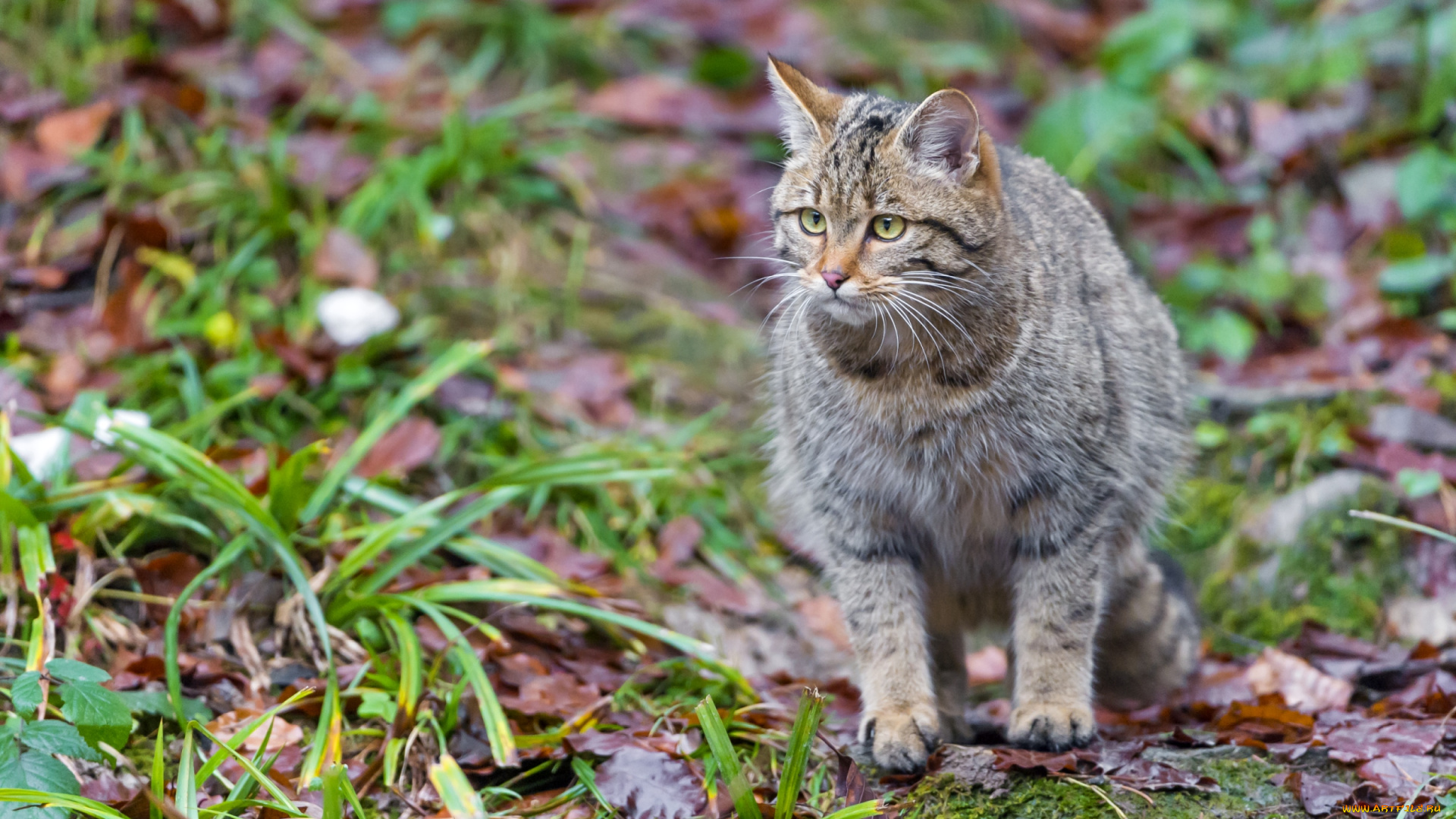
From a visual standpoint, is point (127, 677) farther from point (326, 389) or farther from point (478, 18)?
point (478, 18)

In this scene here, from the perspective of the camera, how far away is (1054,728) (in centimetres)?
273

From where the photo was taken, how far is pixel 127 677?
9.13ft

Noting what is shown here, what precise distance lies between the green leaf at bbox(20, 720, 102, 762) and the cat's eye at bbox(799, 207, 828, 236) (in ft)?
6.23

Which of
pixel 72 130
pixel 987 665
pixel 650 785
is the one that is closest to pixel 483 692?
pixel 650 785

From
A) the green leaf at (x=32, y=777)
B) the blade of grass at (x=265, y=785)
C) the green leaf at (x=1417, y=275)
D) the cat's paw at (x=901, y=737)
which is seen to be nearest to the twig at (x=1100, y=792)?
the cat's paw at (x=901, y=737)

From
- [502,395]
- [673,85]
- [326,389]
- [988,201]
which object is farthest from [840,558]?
[673,85]

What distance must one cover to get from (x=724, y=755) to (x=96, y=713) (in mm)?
1265

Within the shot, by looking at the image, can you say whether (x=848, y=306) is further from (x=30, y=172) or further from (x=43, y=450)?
(x=30, y=172)

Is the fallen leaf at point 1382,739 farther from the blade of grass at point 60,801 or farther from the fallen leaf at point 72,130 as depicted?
the fallen leaf at point 72,130

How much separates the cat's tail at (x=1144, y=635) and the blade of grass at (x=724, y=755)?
4.10 ft

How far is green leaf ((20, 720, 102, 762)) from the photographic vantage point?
2227mm

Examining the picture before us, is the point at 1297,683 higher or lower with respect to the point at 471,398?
lower

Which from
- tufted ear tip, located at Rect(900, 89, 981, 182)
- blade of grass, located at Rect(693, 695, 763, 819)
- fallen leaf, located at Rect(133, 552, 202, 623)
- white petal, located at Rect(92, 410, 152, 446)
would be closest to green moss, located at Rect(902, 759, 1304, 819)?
blade of grass, located at Rect(693, 695, 763, 819)

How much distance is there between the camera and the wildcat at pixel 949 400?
2691 mm
